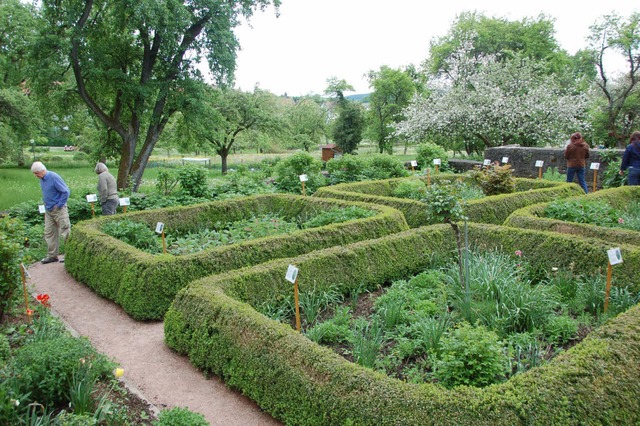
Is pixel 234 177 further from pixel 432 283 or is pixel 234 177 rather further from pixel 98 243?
pixel 432 283

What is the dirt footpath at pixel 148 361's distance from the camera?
152 inches

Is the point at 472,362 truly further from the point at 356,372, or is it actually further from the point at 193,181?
the point at 193,181

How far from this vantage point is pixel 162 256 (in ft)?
19.6

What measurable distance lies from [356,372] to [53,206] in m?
6.85

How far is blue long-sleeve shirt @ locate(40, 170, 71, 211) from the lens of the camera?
7.94m

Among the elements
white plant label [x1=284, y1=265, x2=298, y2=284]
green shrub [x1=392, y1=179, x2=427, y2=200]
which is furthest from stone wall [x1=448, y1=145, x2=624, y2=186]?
white plant label [x1=284, y1=265, x2=298, y2=284]

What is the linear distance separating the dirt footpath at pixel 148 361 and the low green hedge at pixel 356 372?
5.2 inches

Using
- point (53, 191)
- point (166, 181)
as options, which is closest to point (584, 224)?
point (53, 191)

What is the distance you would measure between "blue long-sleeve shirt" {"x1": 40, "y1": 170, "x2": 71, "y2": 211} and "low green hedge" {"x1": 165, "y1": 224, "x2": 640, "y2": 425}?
437 centimetres

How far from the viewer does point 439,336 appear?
13.4 feet

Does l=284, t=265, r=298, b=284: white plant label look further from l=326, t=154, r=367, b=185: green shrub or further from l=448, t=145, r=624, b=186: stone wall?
l=448, t=145, r=624, b=186: stone wall

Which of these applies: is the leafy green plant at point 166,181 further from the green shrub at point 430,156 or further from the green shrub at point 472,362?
the green shrub at point 472,362

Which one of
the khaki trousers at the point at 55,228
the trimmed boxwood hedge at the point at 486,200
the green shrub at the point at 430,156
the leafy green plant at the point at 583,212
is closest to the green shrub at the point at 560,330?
the trimmed boxwood hedge at the point at 486,200

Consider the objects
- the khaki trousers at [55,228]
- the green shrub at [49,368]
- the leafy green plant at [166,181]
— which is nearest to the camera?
the green shrub at [49,368]
